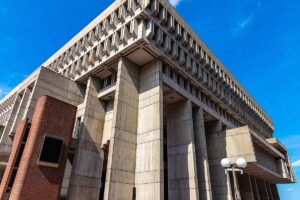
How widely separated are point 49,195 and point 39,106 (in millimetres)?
8262

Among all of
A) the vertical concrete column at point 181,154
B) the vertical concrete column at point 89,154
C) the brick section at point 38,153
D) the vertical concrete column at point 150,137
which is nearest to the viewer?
the brick section at point 38,153

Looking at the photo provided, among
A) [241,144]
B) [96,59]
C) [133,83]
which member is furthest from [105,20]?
[241,144]

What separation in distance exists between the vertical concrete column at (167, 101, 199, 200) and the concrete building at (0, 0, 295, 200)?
0.36 ft

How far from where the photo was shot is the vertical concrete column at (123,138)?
63.7ft

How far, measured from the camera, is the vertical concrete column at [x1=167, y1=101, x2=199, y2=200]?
23281 millimetres

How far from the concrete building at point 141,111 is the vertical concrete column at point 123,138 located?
89 mm

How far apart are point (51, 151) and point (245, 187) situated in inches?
Result: 1162

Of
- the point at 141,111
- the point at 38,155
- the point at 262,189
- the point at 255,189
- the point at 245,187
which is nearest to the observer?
the point at 38,155

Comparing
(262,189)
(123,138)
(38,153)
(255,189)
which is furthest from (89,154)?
(262,189)

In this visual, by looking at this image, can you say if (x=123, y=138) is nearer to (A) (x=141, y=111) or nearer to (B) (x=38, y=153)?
(A) (x=141, y=111)

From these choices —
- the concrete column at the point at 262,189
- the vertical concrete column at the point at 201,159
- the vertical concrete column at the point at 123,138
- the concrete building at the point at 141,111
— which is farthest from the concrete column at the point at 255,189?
the vertical concrete column at the point at 123,138

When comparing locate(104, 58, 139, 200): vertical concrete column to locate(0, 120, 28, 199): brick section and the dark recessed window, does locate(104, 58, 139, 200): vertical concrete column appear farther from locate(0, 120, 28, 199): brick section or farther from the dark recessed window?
locate(0, 120, 28, 199): brick section

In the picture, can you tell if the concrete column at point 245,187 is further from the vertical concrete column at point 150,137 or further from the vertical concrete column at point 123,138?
the vertical concrete column at point 123,138

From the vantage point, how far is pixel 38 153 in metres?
19.3
